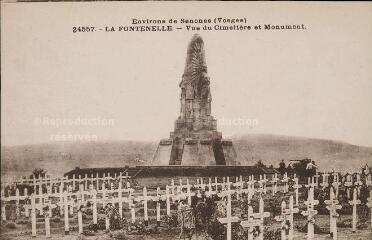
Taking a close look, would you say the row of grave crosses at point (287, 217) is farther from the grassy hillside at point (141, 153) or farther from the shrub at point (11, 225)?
the shrub at point (11, 225)

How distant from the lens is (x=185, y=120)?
13.9 ft

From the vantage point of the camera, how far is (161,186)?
13.8ft

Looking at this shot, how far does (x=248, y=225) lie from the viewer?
4039 mm

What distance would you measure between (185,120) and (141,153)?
47cm

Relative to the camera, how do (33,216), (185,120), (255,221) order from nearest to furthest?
1. (33,216)
2. (255,221)
3. (185,120)

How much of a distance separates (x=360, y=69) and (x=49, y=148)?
107 inches

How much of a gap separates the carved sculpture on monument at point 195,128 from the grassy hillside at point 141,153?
0.12 metres

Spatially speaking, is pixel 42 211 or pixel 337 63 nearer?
pixel 42 211

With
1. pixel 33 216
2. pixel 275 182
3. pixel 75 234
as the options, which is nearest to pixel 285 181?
pixel 275 182

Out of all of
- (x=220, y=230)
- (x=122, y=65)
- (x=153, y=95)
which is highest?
(x=122, y=65)

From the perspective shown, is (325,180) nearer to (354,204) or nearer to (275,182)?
(354,204)

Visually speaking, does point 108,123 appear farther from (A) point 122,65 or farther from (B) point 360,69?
(B) point 360,69

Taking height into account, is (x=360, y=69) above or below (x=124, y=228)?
above

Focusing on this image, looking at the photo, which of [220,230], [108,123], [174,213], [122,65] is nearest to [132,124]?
[108,123]
